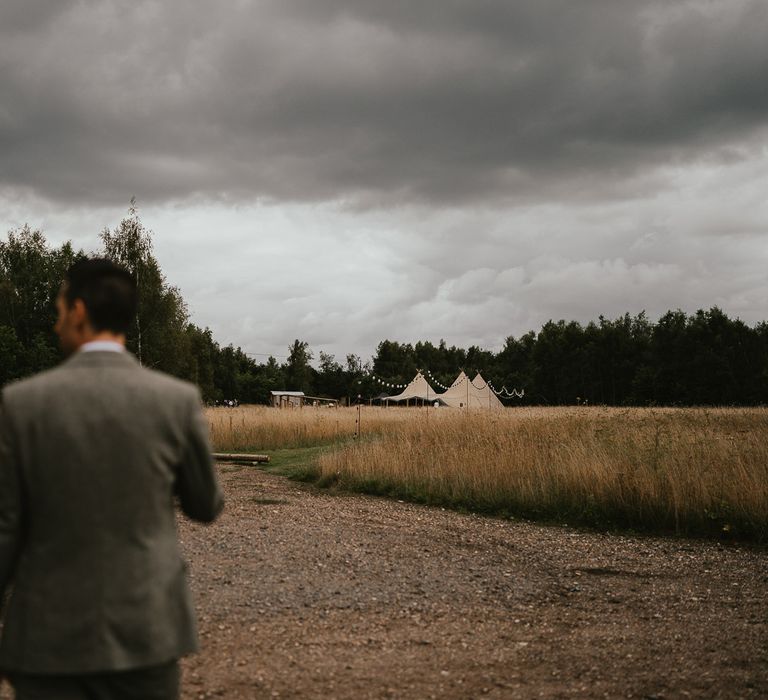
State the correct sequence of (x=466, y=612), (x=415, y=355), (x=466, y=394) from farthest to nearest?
(x=415, y=355), (x=466, y=394), (x=466, y=612)

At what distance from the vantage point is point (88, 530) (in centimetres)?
221

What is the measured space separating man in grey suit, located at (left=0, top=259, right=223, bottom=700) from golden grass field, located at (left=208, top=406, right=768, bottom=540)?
30.2ft

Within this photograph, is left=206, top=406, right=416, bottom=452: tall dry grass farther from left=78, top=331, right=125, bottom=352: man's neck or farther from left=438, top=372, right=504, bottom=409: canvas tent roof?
left=438, top=372, right=504, bottom=409: canvas tent roof

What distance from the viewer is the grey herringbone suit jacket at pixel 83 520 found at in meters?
2.19

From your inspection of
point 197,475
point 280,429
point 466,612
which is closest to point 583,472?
point 466,612

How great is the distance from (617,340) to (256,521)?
87.7 m

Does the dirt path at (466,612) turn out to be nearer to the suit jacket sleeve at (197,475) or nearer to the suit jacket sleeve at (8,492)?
the suit jacket sleeve at (197,475)

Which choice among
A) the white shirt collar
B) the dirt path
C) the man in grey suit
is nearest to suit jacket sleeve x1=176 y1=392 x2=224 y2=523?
the man in grey suit

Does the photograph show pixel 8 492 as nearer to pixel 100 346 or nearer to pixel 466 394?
pixel 100 346

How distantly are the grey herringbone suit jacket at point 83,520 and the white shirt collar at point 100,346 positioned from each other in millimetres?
32

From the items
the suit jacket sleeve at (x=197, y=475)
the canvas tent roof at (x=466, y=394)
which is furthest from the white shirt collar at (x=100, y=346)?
the canvas tent roof at (x=466, y=394)

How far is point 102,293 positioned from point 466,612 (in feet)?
16.3

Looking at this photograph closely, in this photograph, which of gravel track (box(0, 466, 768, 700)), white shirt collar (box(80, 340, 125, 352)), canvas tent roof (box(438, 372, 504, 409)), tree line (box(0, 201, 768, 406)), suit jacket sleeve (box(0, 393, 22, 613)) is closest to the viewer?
suit jacket sleeve (box(0, 393, 22, 613))

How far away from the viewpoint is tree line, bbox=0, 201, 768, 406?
125ft
